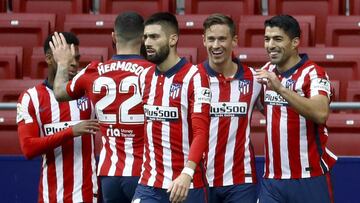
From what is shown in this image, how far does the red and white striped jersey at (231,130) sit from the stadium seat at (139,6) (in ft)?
11.8

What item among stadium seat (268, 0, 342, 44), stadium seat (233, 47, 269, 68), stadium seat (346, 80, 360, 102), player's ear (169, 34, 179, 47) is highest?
stadium seat (268, 0, 342, 44)

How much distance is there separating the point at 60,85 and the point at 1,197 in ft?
6.48

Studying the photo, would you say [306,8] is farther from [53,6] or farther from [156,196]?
[156,196]

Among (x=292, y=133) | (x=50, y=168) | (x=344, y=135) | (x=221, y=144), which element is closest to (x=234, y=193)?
(x=221, y=144)

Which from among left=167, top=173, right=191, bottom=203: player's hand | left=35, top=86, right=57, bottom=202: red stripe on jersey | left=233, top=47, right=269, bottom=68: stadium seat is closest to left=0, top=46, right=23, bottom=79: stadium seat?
left=233, top=47, right=269, bottom=68: stadium seat

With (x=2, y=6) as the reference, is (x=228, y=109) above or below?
below

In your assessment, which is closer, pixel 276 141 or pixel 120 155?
pixel 120 155

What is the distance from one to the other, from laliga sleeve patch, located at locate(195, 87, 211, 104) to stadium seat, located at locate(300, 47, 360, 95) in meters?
3.17

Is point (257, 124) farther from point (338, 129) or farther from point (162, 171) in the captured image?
point (162, 171)

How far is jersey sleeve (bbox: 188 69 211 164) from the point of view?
278 inches

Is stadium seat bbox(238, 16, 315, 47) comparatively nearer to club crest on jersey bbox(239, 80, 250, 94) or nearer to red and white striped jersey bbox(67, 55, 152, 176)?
club crest on jersey bbox(239, 80, 250, 94)

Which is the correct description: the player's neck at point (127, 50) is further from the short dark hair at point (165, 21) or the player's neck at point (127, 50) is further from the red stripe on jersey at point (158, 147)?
the red stripe on jersey at point (158, 147)

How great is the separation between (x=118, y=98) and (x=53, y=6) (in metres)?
4.29

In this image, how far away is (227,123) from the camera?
26.2 ft
